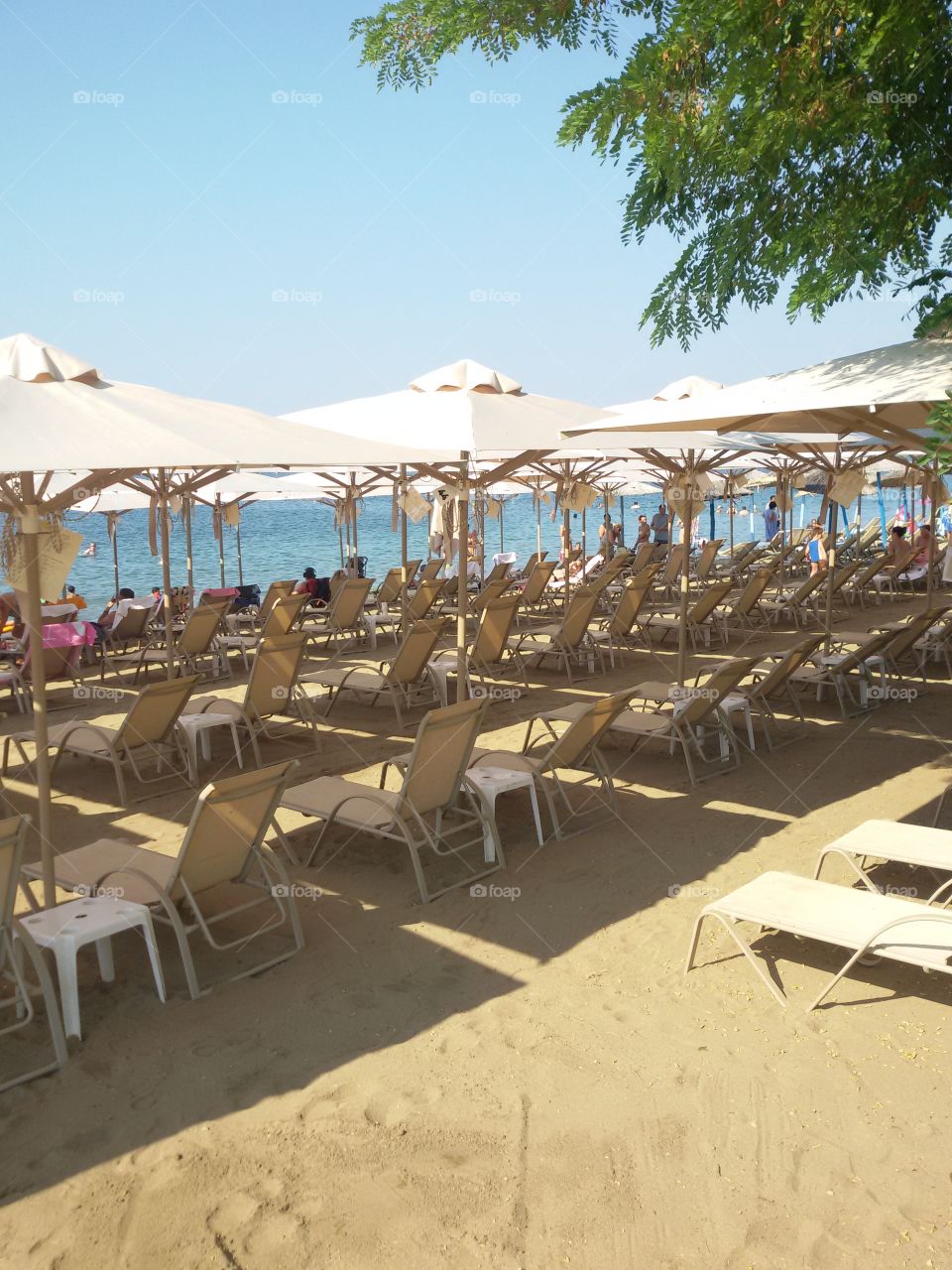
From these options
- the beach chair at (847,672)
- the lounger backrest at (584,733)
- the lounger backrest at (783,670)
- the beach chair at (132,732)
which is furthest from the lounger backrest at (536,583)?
the lounger backrest at (584,733)

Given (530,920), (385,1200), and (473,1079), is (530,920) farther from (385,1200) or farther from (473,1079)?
(385,1200)

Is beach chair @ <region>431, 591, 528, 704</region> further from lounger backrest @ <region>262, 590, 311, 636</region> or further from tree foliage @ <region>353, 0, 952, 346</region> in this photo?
tree foliage @ <region>353, 0, 952, 346</region>

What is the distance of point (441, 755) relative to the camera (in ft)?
17.4

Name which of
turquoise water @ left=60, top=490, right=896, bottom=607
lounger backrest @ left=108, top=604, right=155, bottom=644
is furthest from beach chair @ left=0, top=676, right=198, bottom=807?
turquoise water @ left=60, top=490, right=896, bottom=607

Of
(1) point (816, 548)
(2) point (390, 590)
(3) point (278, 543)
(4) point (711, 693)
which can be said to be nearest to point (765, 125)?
(4) point (711, 693)

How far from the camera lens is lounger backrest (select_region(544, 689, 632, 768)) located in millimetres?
5816

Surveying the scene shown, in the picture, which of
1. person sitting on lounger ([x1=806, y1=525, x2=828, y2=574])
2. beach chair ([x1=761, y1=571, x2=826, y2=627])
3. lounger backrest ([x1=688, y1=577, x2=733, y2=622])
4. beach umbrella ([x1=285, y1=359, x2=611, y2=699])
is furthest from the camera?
person sitting on lounger ([x1=806, y1=525, x2=828, y2=574])

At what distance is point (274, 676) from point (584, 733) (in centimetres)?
275

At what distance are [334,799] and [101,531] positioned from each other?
7622 cm

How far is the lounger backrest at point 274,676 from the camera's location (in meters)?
7.53

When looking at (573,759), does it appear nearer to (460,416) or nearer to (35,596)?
(460,416)

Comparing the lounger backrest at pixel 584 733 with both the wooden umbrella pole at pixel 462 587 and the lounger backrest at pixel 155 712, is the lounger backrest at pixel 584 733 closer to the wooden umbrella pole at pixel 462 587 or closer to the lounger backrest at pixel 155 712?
the wooden umbrella pole at pixel 462 587

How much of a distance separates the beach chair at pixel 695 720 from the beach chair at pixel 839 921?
2.41m

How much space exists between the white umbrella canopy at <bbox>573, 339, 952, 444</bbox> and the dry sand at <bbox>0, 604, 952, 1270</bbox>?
2335mm
